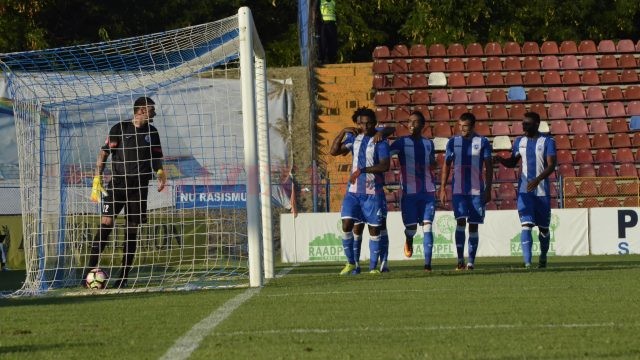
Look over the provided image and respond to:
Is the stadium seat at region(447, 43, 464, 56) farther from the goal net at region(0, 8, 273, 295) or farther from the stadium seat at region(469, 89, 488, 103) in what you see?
the goal net at region(0, 8, 273, 295)

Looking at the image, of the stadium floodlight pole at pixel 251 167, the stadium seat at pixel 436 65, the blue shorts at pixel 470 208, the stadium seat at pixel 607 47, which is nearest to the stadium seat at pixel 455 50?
the stadium seat at pixel 436 65

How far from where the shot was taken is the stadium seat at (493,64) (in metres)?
27.3

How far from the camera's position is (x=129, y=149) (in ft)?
42.2

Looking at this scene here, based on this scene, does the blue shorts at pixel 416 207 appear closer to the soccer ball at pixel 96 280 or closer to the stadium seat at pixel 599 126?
the soccer ball at pixel 96 280

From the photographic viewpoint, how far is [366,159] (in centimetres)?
1384

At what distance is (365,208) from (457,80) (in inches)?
543

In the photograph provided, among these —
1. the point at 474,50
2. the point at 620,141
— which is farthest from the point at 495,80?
the point at 620,141

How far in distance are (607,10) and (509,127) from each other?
22.1ft

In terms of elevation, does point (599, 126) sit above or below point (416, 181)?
above

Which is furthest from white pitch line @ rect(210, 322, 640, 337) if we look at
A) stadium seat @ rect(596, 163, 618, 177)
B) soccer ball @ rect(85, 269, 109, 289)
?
stadium seat @ rect(596, 163, 618, 177)

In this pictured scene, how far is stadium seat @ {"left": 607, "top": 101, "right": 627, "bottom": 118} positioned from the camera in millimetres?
26797

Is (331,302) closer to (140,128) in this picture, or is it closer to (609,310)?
(609,310)

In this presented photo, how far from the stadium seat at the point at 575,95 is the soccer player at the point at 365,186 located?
14123mm

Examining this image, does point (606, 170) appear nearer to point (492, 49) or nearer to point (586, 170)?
point (586, 170)
